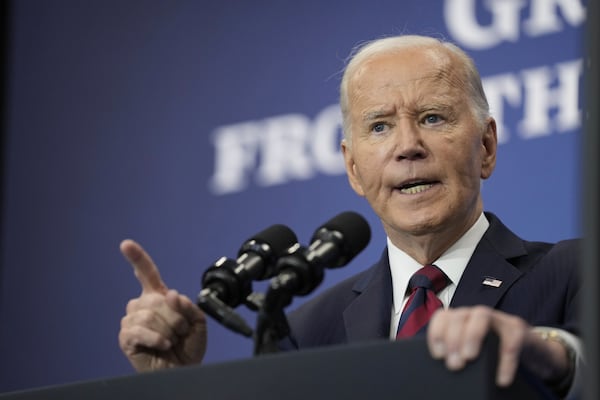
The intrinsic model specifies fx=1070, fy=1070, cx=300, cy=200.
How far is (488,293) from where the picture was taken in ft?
6.89

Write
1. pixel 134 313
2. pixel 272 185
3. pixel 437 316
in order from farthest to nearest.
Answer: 1. pixel 272 185
2. pixel 134 313
3. pixel 437 316

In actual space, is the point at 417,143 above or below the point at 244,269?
above

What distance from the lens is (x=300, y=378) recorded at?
1313 mm

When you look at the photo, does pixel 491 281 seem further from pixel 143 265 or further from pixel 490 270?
pixel 143 265

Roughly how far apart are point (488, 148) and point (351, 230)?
2.61 ft

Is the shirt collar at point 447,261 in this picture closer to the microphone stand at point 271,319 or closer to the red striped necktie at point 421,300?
the red striped necktie at point 421,300

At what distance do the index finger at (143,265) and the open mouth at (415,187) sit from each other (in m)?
0.55

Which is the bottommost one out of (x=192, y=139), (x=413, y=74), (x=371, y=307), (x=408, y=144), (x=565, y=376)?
(x=371, y=307)

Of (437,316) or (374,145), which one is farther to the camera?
(374,145)

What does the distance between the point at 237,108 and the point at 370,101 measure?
1.30 metres

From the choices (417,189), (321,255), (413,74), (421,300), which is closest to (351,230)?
(321,255)

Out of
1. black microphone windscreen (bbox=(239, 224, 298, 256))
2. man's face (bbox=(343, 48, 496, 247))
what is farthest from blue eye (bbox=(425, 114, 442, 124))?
black microphone windscreen (bbox=(239, 224, 298, 256))

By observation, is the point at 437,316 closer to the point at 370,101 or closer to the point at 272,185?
the point at 370,101

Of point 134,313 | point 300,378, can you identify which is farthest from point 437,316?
point 134,313
